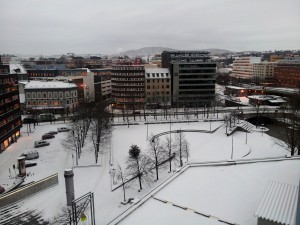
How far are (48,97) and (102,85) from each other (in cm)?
3606

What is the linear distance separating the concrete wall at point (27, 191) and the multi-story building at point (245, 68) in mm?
156724

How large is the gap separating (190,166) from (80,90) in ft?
257

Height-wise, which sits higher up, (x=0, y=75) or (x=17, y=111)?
(x=0, y=75)

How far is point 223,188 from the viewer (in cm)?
2941

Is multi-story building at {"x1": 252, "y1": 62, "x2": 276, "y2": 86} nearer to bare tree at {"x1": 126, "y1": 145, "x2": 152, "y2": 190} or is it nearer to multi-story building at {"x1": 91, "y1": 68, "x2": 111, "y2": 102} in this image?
multi-story building at {"x1": 91, "y1": 68, "x2": 111, "y2": 102}

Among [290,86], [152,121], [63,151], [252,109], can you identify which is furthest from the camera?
[290,86]

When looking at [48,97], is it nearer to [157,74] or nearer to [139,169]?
[157,74]

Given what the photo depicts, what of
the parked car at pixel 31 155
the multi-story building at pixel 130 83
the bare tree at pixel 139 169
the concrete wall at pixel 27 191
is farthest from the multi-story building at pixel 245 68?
the concrete wall at pixel 27 191

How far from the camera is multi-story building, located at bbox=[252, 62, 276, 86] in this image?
531ft

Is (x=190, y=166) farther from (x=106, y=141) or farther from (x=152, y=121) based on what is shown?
(x=152, y=121)

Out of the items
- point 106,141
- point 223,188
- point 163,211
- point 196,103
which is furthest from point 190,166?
point 196,103

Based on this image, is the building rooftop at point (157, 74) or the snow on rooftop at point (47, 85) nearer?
the snow on rooftop at point (47, 85)

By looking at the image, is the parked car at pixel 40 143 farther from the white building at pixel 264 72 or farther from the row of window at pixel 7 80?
the white building at pixel 264 72

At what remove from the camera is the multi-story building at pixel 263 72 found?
161900 millimetres
